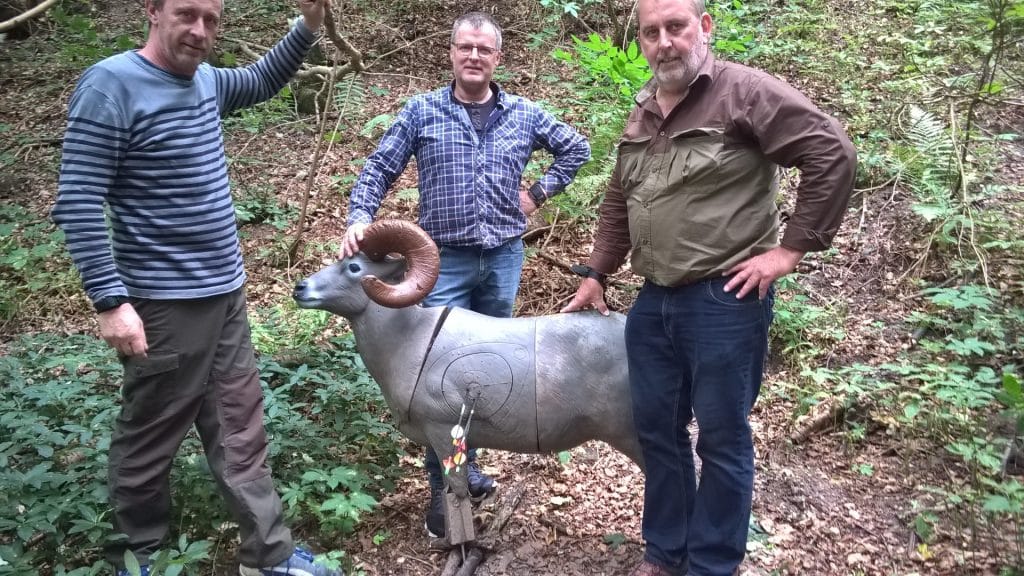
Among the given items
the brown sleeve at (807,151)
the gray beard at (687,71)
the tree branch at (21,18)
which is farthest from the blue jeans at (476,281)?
the tree branch at (21,18)

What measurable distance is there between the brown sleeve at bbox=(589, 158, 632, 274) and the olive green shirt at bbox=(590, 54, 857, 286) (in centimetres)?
29

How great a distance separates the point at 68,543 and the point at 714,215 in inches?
135

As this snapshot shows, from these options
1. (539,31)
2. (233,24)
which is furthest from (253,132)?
(539,31)

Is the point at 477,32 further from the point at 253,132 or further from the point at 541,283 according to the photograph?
the point at 253,132

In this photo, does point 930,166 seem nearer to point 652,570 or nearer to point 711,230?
point 711,230

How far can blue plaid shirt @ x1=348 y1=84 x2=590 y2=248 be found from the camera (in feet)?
11.9

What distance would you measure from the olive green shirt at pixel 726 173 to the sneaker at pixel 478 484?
76.8 inches

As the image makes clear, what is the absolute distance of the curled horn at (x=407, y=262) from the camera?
3.13 metres

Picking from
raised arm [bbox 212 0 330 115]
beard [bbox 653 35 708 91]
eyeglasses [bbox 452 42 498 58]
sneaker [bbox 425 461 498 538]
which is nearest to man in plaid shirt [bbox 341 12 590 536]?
eyeglasses [bbox 452 42 498 58]

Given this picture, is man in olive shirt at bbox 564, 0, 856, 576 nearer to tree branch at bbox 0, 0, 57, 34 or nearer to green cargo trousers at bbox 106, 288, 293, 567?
green cargo trousers at bbox 106, 288, 293, 567

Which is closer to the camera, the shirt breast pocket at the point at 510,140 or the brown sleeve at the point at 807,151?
the brown sleeve at the point at 807,151

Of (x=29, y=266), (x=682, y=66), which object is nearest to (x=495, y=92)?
(x=682, y=66)

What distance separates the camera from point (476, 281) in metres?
3.78

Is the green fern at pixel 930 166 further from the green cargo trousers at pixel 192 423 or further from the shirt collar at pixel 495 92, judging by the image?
the green cargo trousers at pixel 192 423
